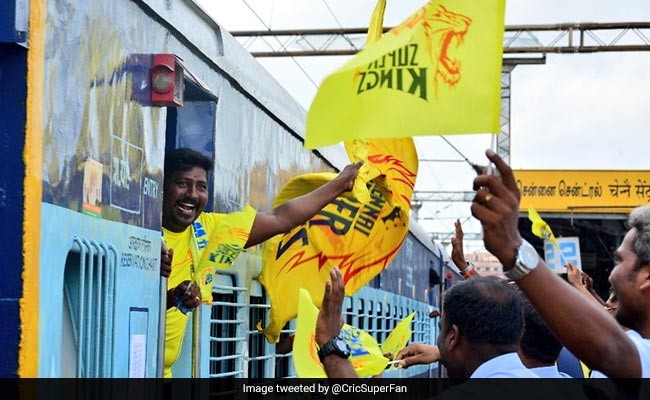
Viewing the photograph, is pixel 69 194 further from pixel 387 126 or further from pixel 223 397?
pixel 223 397

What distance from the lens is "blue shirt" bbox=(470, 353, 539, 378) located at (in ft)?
10.2

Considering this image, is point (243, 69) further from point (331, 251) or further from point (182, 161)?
point (331, 251)

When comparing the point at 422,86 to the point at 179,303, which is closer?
the point at 422,86

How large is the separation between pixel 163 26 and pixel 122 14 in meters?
0.50

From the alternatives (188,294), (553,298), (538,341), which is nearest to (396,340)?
(188,294)

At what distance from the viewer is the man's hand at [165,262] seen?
4.55 meters

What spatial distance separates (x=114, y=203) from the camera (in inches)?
154

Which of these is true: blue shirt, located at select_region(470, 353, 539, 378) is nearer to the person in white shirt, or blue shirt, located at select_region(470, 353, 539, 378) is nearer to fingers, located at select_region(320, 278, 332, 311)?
the person in white shirt

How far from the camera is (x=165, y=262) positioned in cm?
461

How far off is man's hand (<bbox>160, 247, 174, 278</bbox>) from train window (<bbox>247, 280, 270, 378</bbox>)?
1.44 metres

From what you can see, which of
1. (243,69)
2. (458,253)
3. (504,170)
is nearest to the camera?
(504,170)

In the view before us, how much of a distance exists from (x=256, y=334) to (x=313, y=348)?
205 centimetres

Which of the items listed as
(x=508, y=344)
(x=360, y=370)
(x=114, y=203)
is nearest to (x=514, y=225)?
(x=508, y=344)

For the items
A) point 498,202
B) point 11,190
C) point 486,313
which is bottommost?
point 486,313
